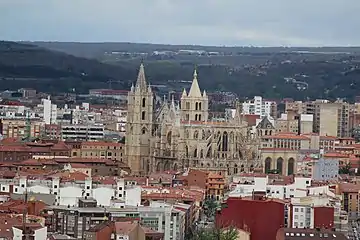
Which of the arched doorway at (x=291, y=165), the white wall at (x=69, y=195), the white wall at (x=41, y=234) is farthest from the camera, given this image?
the arched doorway at (x=291, y=165)

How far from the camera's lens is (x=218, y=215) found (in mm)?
44438

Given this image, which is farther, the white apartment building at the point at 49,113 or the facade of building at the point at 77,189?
the white apartment building at the point at 49,113

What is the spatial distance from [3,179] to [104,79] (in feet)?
294

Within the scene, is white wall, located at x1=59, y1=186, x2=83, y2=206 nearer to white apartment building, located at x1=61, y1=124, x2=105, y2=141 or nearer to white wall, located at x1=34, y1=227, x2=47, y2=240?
white wall, located at x1=34, y1=227, x2=47, y2=240

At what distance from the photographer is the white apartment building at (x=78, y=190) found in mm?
45188

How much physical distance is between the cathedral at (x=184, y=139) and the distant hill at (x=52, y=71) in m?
58.2

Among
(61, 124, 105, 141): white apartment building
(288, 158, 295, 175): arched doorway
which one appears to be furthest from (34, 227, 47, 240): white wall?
(61, 124, 105, 141): white apartment building

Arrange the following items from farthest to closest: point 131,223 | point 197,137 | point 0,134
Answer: point 0,134 < point 197,137 < point 131,223

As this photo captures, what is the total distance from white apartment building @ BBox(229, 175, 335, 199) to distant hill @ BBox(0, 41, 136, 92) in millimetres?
73913

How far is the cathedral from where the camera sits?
64.5 meters

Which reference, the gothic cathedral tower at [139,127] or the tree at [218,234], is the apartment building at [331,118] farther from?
the tree at [218,234]

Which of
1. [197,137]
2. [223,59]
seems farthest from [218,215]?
[223,59]

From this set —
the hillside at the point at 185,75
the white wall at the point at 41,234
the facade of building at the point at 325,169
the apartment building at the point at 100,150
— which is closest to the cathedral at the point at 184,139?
the apartment building at the point at 100,150

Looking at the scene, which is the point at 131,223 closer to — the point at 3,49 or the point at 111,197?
the point at 111,197
